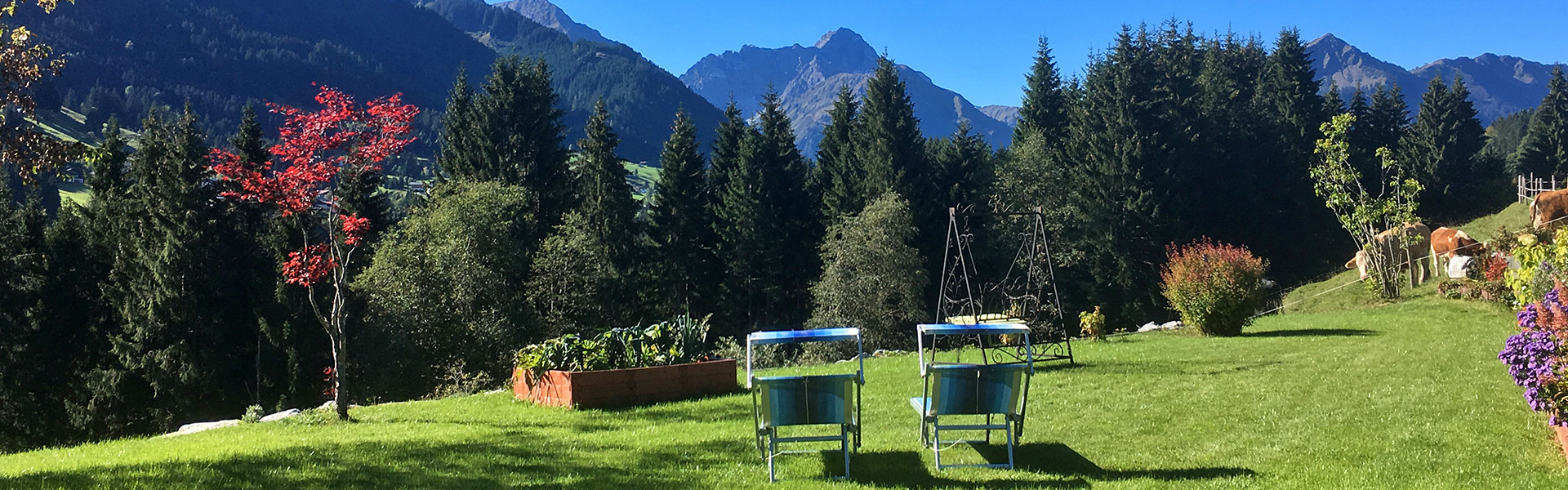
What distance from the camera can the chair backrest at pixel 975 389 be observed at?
5711 millimetres

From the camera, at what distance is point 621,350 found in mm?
10250

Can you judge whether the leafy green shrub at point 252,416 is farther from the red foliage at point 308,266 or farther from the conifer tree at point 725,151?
the conifer tree at point 725,151

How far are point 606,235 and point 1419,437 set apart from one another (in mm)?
30241

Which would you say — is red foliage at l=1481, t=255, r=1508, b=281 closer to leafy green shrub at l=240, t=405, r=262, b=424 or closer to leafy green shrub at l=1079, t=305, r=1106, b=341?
leafy green shrub at l=1079, t=305, r=1106, b=341

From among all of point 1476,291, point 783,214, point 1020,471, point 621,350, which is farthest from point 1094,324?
point 783,214

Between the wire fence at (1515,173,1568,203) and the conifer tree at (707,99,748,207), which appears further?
the conifer tree at (707,99,748,207)

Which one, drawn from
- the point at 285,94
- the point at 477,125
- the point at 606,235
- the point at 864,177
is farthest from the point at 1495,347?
the point at 285,94

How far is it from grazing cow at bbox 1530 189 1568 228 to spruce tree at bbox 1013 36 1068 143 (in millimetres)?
20401

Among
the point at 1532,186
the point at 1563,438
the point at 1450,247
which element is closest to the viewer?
the point at 1563,438

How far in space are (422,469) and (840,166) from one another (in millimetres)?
30529

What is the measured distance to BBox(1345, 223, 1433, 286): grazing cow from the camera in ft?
65.2

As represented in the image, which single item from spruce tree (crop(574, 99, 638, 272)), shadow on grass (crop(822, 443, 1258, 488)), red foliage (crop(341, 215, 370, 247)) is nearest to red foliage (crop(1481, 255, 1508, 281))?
shadow on grass (crop(822, 443, 1258, 488))

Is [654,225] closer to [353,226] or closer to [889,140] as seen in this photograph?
[889,140]

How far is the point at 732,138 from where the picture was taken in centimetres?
3909
